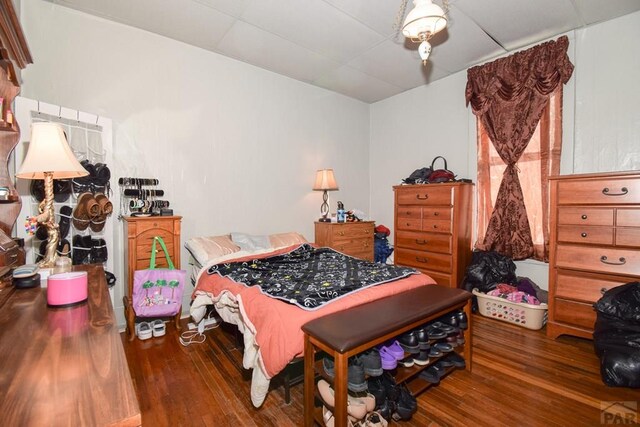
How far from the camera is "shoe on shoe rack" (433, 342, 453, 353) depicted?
1791 mm

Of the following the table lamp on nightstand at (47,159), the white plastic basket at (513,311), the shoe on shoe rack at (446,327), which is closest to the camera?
the table lamp on nightstand at (47,159)

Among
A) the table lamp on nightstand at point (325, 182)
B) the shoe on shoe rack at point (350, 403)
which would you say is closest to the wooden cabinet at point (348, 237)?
the table lamp on nightstand at point (325, 182)

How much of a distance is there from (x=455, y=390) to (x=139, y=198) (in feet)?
9.49

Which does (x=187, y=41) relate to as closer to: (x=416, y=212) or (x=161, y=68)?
(x=161, y=68)

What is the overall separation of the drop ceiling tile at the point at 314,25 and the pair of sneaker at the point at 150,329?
2738mm

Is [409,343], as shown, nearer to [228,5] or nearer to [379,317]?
[379,317]

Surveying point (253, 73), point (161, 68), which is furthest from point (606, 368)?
point (161, 68)

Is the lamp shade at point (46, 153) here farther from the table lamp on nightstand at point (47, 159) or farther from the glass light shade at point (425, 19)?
the glass light shade at point (425, 19)

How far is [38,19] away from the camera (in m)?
2.24

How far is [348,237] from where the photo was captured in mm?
3646

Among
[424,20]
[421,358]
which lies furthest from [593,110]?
[421,358]

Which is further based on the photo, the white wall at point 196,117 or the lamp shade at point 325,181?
the lamp shade at point 325,181

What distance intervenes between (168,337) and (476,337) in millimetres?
2651

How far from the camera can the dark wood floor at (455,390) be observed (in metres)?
1.57
